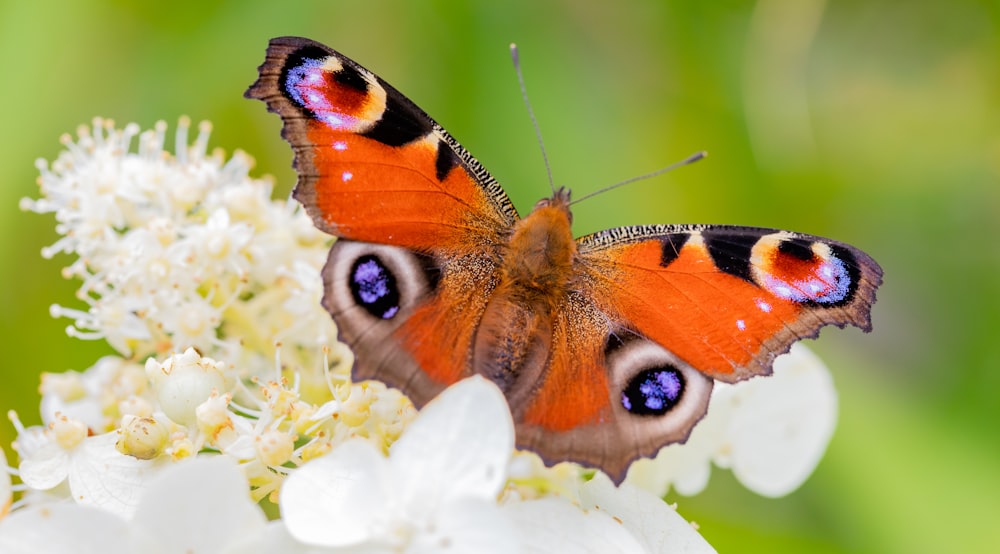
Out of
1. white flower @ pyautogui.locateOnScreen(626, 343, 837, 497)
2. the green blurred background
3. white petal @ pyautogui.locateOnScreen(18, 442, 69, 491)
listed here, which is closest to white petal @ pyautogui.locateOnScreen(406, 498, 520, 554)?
white petal @ pyautogui.locateOnScreen(18, 442, 69, 491)

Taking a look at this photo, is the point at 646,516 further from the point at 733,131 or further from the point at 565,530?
the point at 733,131

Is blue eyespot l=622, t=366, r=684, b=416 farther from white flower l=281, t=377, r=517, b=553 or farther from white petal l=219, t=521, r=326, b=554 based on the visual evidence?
white petal l=219, t=521, r=326, b=554

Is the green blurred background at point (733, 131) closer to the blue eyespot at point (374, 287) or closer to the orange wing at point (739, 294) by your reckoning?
the orange wing at point (739, 294)

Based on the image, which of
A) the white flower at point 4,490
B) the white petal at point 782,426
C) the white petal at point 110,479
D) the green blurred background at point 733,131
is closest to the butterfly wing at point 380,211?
the white petal at point 110,479

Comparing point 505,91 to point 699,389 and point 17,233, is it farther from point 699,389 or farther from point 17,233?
point 699,389

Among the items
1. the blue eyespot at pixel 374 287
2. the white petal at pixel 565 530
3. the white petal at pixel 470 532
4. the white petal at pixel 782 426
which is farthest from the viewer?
the white petal at pixel 782 426

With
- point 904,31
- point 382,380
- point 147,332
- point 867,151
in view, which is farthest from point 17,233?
point 904,31

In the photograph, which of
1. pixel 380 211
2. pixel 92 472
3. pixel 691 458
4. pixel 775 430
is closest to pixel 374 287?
pixel 380 211
